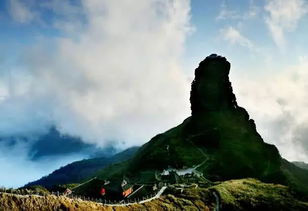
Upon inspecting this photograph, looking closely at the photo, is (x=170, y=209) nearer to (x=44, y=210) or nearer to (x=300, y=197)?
(x=44, y=210)

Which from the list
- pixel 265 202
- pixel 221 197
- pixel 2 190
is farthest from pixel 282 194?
pixel 2 190

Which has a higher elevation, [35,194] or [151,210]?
[35,194]

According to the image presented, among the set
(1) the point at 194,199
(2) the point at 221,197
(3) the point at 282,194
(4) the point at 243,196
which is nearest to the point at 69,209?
(1) the point at 194,199

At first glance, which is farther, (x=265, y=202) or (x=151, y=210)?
(x=265, y=202)

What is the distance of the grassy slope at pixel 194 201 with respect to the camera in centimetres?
10600

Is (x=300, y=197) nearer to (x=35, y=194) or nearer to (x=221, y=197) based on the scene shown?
→ (x=221, y=197)

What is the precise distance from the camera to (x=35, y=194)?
366 feet

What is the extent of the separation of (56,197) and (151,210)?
35.4m

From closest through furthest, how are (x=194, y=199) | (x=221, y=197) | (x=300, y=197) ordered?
(x=194, y=199) → (x=221, y=197) → (x=300, y=197)

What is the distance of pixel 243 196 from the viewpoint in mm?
185750

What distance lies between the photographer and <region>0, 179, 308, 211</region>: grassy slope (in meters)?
106

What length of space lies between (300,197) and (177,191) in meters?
64.0

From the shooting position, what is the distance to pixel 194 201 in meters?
159

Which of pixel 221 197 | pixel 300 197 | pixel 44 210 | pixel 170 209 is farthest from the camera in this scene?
pixel 300 197
